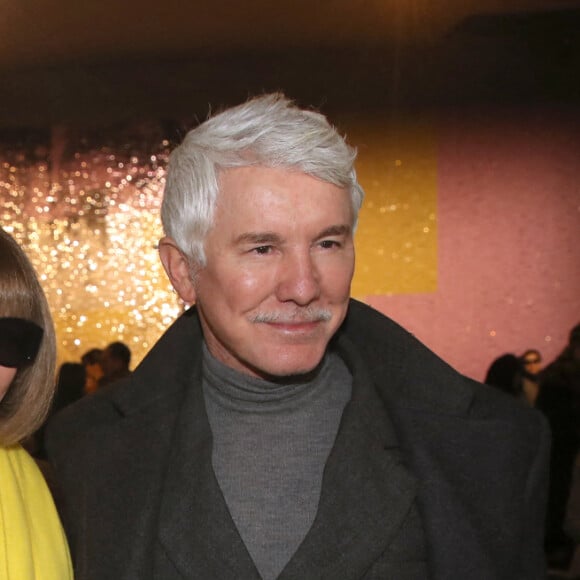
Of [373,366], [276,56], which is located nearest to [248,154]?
[373,366]

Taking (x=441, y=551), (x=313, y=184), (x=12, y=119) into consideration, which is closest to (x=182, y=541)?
(x=441, y=551)

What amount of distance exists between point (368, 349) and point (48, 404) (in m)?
0.58

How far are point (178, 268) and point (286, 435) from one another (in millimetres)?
354

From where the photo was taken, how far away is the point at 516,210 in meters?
4.78

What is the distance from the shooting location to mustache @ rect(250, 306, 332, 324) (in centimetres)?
180

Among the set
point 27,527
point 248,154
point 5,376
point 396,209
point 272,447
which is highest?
point 396,209

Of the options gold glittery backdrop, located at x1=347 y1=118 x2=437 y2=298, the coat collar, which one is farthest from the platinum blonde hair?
gold glittery backdrop, located at x1=347 y1=118 x2=437 y2=298

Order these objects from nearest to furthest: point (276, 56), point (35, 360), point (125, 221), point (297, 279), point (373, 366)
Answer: point (297, 279) < point (35, 360) < point (373, 366) < point (276, 56) < point (125, 221)

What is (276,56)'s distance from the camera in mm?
4730

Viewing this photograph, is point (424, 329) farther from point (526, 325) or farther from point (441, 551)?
point (441, 551)

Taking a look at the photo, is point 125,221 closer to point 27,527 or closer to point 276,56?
point 276,56

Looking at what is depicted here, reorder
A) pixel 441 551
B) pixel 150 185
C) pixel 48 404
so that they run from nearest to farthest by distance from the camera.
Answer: pixel 441 551, pixel 48 404, pixel 150 185

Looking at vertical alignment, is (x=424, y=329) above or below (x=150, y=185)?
below

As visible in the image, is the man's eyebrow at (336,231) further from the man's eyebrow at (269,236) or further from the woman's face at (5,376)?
the woman's face at (5,376)
